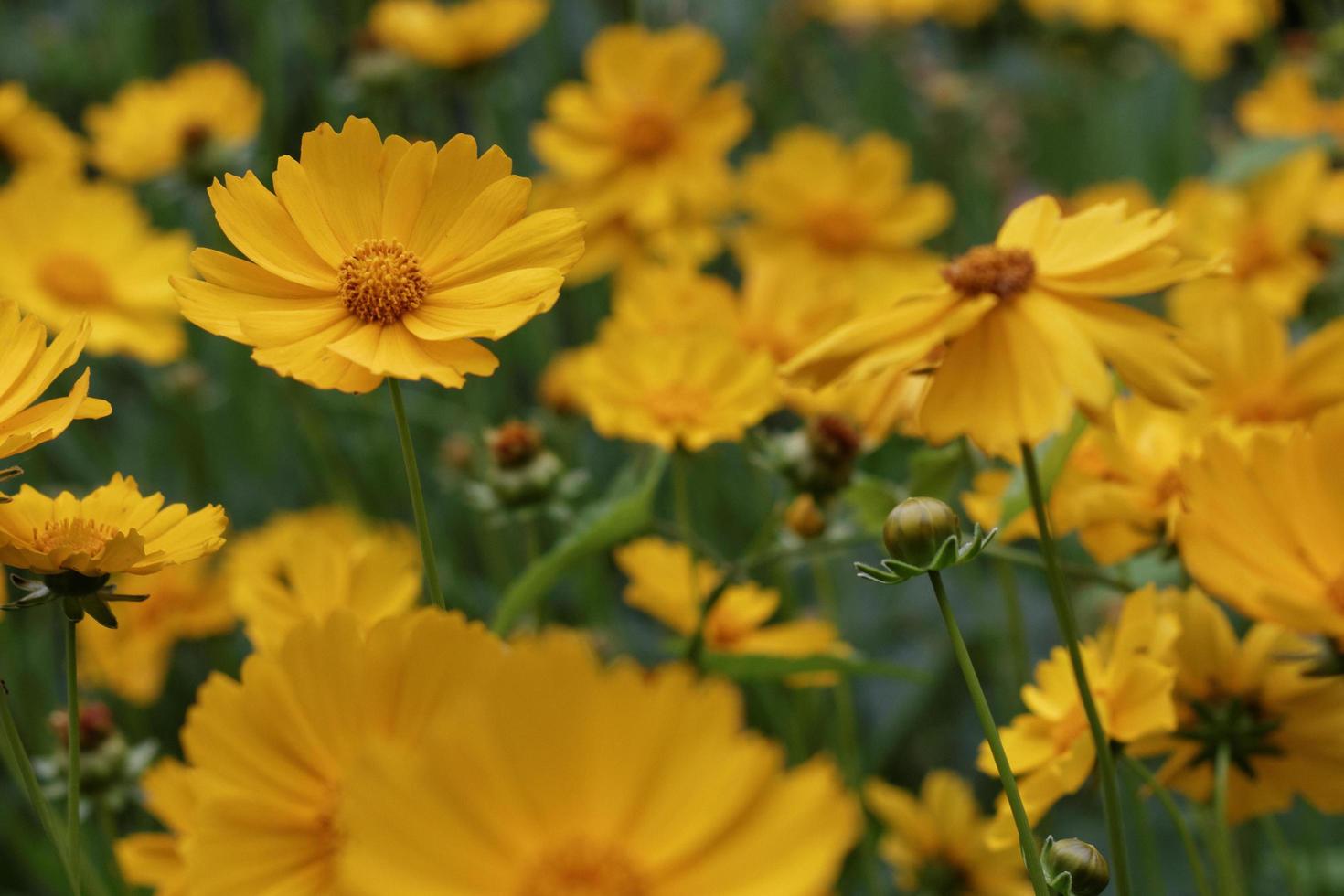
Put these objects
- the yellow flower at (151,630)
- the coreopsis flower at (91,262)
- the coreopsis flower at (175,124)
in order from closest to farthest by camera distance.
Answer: the yellow flower at (151,630), the coreopsis flower at (91,262), the coreopsis flower at (175,124)

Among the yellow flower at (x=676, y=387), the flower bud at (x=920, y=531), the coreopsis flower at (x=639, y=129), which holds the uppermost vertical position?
the coreopsis flower at (x=639, y=129)

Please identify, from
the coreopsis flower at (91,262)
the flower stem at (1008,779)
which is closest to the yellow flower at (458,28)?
the coreopsis flower at (91,262)

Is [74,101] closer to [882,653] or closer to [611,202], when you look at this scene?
[611,202]

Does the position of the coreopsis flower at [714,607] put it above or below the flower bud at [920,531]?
above

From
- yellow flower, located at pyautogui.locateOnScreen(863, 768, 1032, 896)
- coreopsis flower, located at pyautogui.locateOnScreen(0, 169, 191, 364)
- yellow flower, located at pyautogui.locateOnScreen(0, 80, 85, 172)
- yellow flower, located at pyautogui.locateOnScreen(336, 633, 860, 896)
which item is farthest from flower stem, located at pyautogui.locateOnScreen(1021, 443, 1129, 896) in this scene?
yellow flower, located at pyautogui.locateOnScreen(0, 80, 85, 172)

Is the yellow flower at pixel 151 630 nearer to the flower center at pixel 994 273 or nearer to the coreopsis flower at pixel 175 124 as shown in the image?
the coreopsis flower at pixel 175 124

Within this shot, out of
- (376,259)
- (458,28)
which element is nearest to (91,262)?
(458,28)

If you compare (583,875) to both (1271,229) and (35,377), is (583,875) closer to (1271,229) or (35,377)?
(35,377)

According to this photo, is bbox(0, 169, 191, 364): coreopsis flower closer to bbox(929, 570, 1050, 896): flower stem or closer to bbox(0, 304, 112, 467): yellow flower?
bbox(0, 304, 112, 467): yellow flower
